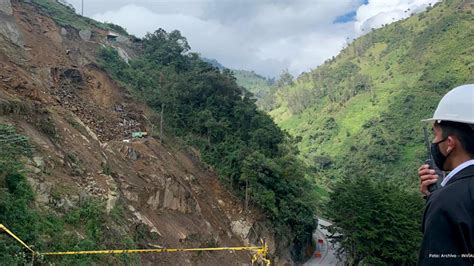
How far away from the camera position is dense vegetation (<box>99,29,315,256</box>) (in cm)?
2645

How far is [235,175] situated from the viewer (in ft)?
87.0

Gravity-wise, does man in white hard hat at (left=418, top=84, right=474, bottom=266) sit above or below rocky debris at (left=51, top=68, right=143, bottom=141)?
below

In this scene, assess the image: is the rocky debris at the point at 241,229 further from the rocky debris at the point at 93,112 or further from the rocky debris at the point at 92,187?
the rocky debris at the point at 92,187

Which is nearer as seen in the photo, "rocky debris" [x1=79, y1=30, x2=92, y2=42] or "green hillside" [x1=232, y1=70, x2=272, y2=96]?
"rocky debris" [x1=79, y1=30, x2=92, y2=42]

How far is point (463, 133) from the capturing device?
1918 millimetres

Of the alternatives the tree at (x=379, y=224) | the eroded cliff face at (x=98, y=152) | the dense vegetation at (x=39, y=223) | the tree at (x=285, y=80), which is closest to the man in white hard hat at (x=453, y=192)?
the dense vegetation at (x=39, y=223)

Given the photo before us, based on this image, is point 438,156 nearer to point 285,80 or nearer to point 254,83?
point 285,80

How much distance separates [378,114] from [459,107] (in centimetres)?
7846

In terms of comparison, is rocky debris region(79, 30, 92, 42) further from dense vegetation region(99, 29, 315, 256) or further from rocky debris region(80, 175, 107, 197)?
rocky debris region(80, 175, 107, 197)

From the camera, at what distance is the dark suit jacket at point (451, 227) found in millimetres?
1636

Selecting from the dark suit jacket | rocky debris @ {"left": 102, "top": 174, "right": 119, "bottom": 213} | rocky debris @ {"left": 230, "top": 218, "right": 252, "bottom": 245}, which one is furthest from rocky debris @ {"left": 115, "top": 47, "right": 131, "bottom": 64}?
the dark suit jacket

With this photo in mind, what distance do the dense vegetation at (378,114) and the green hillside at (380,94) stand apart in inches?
7.9

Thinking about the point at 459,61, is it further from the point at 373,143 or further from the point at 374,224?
the point at 374,224

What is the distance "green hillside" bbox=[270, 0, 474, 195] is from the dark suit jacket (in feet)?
179
